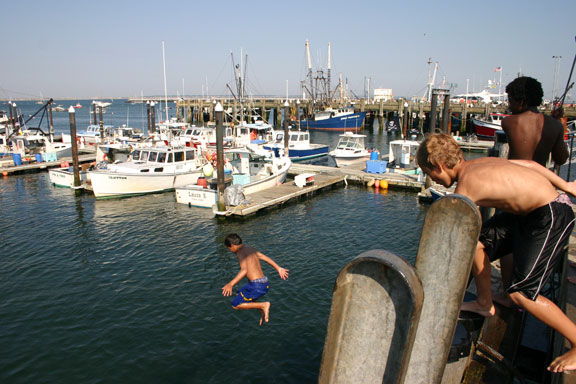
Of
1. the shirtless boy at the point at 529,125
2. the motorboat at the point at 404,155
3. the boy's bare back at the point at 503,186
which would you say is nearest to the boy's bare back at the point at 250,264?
the shirtless boy at the point at 529,125

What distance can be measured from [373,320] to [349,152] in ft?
98.5

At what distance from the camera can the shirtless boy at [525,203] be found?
3.00 m

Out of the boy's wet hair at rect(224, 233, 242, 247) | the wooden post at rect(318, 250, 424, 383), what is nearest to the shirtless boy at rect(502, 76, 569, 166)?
the wooden post at rect(318, 250, 424, 383)

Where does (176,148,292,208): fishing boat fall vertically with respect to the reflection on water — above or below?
above

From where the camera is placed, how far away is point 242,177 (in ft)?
74.3

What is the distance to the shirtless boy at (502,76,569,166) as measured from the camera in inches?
168

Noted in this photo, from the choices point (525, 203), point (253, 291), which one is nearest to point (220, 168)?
point (253, 291)

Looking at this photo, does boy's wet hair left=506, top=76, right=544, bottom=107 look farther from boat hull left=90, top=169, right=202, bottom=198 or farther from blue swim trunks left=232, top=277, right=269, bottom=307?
boat hull left=90, top=169, right=202, bottom=198

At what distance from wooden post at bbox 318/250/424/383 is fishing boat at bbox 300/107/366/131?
64509mm

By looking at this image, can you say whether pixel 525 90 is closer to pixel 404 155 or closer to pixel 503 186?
pixel 503 186

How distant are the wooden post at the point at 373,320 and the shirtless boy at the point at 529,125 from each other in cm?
284

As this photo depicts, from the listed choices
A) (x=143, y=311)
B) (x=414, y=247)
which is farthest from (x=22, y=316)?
(x=414, y=247)

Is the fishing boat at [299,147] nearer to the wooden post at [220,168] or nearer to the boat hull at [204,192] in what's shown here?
the boat hull at [204,192]

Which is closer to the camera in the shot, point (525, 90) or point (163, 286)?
point (525, 90)
